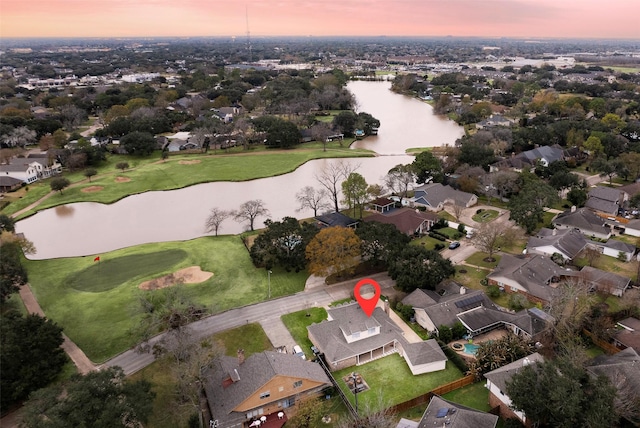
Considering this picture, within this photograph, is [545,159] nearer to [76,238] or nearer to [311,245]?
[311,245]

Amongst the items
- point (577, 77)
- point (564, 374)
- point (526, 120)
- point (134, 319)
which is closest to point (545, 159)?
point (526, 120)

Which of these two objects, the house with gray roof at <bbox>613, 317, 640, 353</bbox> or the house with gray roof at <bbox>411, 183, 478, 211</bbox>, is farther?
the house with gray roof at <bbox>411, 183, 478, 211</bbox>

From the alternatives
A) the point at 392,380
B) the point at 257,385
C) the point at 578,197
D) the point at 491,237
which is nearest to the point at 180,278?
the point at 257,385

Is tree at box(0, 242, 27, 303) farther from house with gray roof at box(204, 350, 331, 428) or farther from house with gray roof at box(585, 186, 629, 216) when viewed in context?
house with gray roof at box(585, 186, 629, 216)

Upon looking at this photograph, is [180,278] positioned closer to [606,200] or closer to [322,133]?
[606,200]

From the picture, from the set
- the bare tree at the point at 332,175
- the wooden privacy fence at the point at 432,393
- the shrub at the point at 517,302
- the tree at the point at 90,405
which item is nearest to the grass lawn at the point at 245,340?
the tree at the point at 90,405

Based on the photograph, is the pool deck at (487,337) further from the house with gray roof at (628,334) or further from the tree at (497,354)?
the house with gray roof at (628,334)

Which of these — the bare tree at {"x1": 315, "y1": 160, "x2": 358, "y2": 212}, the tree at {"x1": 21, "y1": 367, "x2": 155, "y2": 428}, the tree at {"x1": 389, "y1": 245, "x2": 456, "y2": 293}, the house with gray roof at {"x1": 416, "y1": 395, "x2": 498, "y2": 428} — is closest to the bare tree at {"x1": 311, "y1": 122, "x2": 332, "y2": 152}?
the bare tree at {"x1": 315, "y1": 160, "x2": 358, "y2": 212}
